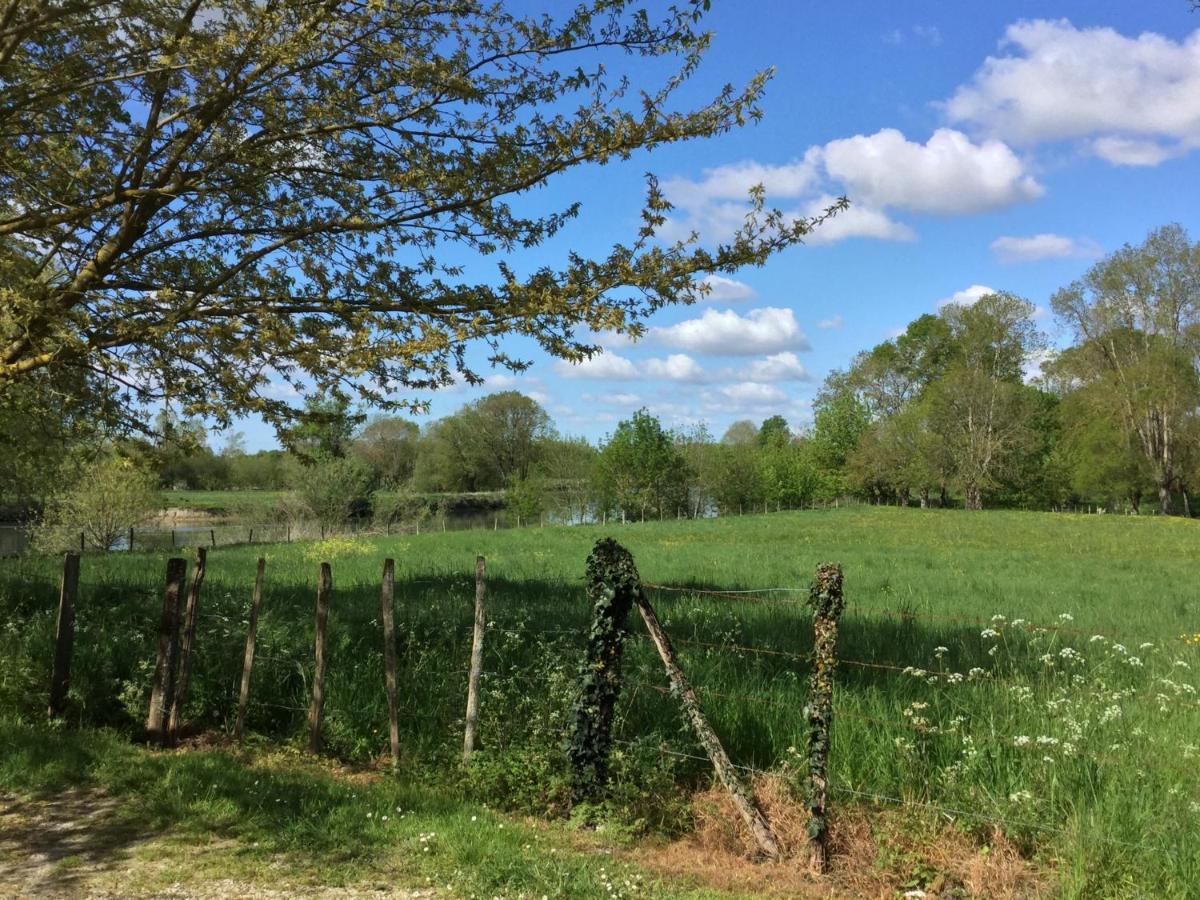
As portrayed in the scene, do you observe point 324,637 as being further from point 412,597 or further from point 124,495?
point 124,495

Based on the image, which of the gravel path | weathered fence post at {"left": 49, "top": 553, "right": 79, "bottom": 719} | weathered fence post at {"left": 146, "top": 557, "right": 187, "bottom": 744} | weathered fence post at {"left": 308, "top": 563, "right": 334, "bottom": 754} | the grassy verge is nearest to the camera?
the gravel path

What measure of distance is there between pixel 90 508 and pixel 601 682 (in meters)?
31.9

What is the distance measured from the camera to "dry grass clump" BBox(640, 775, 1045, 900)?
422 cm

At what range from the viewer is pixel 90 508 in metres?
30.8

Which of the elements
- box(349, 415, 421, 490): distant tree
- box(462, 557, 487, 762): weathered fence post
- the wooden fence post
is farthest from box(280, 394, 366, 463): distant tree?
box(349, 415, 421, 490): distant tree

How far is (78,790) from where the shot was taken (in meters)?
5.62

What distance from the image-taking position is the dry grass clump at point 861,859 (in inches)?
166

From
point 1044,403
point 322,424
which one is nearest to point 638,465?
point 1044,403

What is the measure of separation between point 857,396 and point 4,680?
72.2m

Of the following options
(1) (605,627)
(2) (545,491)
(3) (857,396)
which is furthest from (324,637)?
(3) (857,396)

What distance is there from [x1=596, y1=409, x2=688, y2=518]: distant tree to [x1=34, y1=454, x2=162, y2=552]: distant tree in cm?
3728

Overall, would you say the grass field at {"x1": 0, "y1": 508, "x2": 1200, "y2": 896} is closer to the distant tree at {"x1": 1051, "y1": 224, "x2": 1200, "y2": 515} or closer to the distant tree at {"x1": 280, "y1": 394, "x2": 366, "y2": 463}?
the distant tree at {"x1": 280, "y1": 394, "x2": 366, "y2": 463}

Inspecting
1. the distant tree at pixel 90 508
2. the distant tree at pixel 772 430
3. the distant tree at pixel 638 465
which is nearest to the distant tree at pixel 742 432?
the distant tree at pixel 772 430

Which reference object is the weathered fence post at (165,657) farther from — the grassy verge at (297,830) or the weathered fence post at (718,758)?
the weathered fence post at (718,758)
